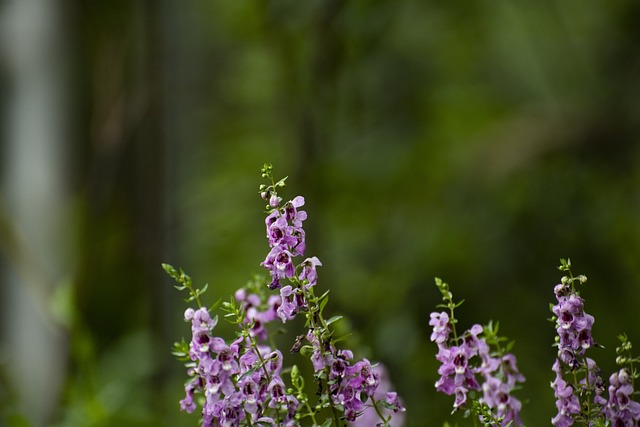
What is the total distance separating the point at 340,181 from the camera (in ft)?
7.54

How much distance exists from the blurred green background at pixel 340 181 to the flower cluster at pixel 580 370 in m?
0.82

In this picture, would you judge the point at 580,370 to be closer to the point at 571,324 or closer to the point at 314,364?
the point at 571,324

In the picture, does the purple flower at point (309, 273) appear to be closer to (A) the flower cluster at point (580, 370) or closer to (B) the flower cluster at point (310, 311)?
(B) the flower cluster at point (310, 311)

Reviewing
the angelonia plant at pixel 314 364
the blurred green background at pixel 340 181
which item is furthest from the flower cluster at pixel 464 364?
the blurred green background at pixel 340 181

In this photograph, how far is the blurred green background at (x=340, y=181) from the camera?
176 cm

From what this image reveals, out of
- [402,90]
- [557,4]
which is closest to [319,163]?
[402,90]

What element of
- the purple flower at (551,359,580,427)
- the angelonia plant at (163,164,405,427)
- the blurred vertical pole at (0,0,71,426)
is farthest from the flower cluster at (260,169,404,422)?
the blurred vertical pole at (0,0,71,426)

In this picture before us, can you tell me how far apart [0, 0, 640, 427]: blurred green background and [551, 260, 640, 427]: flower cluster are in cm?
82

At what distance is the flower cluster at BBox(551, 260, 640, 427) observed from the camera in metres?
0.61

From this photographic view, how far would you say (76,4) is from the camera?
5.98ft

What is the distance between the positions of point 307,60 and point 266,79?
1.82 feet

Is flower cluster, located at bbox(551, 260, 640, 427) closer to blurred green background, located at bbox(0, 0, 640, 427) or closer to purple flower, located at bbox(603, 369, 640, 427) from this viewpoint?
purple flower, located at bbox(603, 369, 640, 427)

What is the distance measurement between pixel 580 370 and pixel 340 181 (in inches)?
66.6

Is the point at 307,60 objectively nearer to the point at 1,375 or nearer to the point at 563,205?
the point at 563,205
